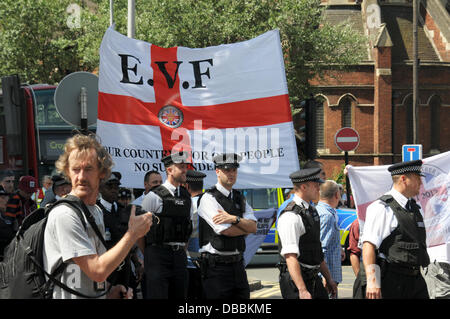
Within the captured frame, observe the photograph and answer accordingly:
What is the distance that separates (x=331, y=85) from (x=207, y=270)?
36756 mm

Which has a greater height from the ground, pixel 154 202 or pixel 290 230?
pixel 154 202

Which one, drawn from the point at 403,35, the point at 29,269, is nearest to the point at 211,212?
the point at 29,269

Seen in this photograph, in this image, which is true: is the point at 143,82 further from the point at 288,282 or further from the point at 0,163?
the point at 0,163

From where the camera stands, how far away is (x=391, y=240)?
5.46 meters

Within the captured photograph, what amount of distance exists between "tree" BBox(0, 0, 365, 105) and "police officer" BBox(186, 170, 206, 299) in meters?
18.4

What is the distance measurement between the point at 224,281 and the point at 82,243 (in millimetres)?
3384

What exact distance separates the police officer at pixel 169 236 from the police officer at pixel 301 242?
141cm

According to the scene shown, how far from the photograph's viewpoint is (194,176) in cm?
757

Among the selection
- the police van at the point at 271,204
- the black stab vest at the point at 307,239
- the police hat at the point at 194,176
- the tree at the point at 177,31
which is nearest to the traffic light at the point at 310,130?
the police hat at the point at 194,176

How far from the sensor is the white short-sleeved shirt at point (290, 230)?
5.70 metres

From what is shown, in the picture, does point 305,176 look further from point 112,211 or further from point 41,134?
point 41,134

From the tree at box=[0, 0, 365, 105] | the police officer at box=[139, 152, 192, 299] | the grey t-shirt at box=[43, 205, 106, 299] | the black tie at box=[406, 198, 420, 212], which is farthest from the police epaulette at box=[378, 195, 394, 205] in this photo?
the tree at box=[0, 0, 365, 105]

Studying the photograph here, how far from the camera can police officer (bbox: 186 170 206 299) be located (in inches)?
300

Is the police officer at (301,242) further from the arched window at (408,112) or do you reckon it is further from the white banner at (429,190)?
the arched window at (408,112)
